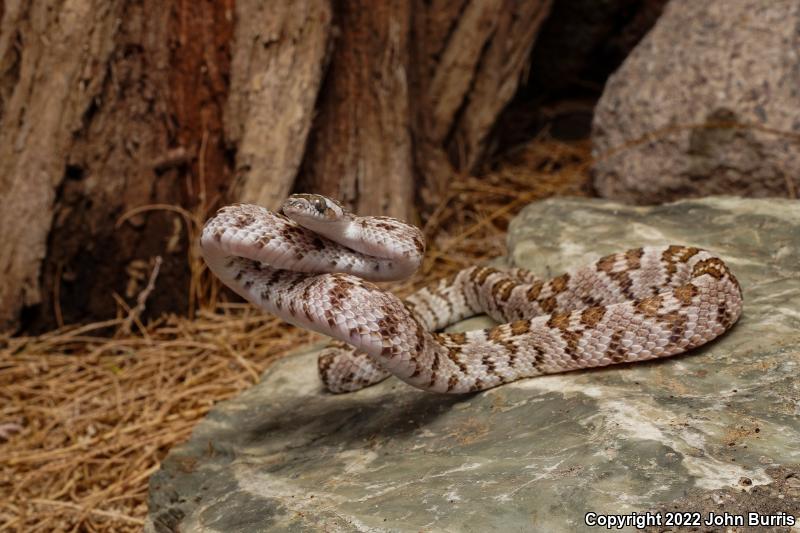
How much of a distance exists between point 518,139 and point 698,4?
2.71 metres

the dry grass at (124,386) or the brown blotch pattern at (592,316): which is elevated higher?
the brown blotch pattern at (592,316)

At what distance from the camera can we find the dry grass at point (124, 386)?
498 centimetres

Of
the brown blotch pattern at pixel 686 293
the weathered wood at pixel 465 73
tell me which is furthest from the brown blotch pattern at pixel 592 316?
the weathered wood at pixel 465 73

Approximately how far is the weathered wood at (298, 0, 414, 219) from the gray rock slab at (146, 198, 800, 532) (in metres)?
2.09

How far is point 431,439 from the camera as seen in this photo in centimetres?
400

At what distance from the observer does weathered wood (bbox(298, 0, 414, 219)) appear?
22.4ft

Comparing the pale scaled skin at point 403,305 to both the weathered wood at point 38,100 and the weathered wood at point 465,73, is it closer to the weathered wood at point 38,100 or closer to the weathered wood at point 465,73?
the weathered wood at point 38,100

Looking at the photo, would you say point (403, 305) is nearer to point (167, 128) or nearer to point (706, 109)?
point (167, 128)

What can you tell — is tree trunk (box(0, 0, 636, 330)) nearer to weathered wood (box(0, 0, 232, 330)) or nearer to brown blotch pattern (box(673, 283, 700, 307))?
weathered wood (box(0, 0, 232, 330))

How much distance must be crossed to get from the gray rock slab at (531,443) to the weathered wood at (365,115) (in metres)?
2.09

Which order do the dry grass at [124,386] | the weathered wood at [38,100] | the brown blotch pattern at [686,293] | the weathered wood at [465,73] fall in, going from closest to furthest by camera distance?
the brown blotch pattern at [686,293] → the dry grass at [124,386] → the weathered wood at [38,100] → the weathered wood at [465,73]

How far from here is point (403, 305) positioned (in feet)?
12.9

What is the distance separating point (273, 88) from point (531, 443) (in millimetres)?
3830

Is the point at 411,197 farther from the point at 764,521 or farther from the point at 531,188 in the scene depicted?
the point at 764,521
